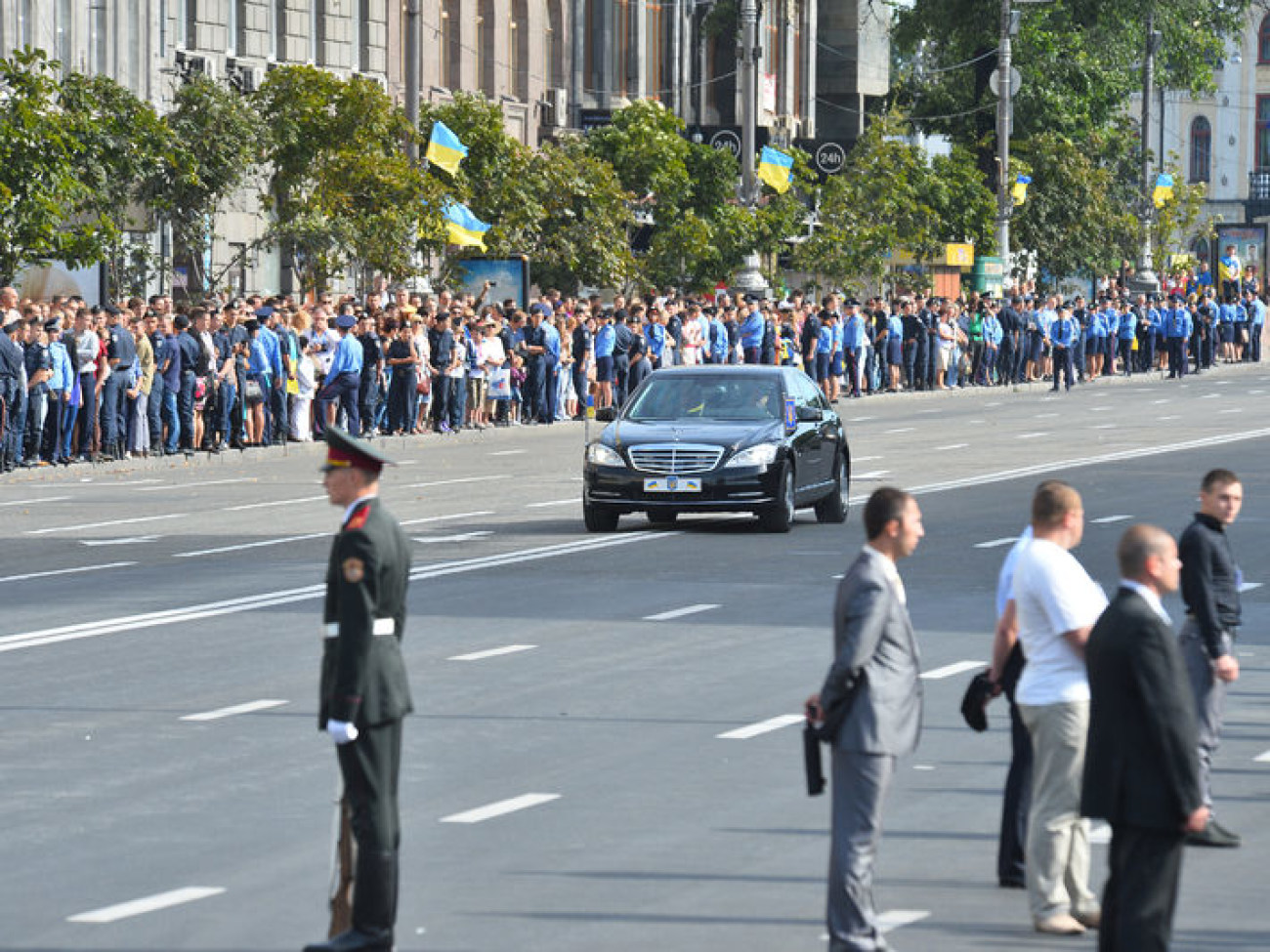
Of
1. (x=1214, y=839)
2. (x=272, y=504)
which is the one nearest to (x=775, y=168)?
(x=272, y=504)

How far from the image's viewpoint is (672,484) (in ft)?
84.4

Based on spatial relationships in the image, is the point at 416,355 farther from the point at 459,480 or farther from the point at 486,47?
the point at 486,47

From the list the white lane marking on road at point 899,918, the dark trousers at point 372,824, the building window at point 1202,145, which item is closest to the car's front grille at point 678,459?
the white lane marking on road at point 899,918

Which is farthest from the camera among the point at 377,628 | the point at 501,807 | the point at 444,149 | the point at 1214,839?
the point at 444,149

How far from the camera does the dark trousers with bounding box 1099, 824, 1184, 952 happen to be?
8312 mm

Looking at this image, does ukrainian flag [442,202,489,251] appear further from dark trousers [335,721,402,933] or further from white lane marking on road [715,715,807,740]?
dark trousers [335,721,402,933]

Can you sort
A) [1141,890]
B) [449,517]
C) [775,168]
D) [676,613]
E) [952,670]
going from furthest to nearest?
1. [775,168]
2. [449,517]
3. [676,613]
4. [952,670]
5. [1141,890]

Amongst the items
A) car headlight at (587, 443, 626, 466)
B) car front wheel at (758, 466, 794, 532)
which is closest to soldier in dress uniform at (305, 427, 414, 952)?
car headlight at (587, 443, 626, 466)

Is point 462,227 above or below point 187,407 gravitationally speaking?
above

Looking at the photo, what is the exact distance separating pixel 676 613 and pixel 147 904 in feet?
31.4

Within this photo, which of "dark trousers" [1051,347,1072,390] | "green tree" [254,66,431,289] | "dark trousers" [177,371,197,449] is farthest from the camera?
"dark trousers" [1051,347,1072,390]

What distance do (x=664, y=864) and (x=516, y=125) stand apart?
52098 millimetres

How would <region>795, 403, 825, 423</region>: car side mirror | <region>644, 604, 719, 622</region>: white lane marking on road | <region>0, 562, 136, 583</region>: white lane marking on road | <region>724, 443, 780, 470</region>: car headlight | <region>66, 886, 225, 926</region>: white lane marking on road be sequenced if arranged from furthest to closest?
<region>795, 403, 825, 423</region>: car side mirror < <region>724, 443, 780, 470</region>: car headlight < <region>0, 562, 136, 583</region>: white lane marking on road < <region>644, 604, 719, 622</region>: white lane marking on road < <region>66, 886, 225, 926</region>: white lane marking on road

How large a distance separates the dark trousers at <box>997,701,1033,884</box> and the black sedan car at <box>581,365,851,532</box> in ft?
49.3
